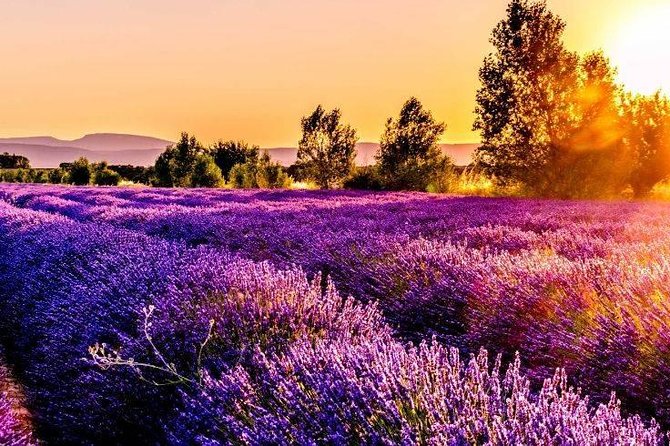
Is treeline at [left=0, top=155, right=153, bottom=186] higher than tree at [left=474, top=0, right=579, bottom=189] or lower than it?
lower

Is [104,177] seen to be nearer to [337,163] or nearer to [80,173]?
[80,173]

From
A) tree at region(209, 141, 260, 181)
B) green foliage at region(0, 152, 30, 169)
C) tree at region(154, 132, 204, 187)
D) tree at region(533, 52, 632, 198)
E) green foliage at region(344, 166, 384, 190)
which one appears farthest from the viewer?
green foliage at region(0, 152, 30, 169)

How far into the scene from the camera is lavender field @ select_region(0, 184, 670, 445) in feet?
4.64

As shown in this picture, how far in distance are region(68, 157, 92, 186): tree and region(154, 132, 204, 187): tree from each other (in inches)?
231

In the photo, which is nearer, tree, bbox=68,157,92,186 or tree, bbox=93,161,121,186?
tree, bbox=93,161,121,186

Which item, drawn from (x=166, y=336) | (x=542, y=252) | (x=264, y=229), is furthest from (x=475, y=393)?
(x=264, y=229)

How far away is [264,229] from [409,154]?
28.8 metres

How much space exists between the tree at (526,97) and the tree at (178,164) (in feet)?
100

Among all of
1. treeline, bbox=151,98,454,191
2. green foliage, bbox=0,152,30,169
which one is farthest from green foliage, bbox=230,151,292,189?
green foliage, bbox=0,152,30,169

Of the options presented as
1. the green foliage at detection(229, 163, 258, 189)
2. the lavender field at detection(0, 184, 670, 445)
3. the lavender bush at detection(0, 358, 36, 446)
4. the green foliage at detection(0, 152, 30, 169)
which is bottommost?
the lavender bush at detection(0, 358, 36, 446)

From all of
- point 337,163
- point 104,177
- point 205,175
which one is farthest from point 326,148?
point 104,177

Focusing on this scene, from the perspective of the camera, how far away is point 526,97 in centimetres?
2167

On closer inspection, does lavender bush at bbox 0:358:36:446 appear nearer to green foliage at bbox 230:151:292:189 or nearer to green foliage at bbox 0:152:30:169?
green foliage at bbox 230:151:292:189

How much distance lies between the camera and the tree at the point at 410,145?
32.6m
